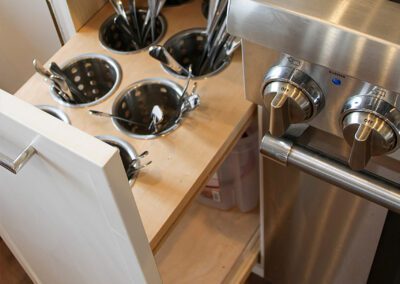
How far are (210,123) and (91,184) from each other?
1.04 ft

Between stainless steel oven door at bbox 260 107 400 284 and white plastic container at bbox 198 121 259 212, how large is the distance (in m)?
0.11

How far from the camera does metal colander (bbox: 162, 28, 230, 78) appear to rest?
95cm

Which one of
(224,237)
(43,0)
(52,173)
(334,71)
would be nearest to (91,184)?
(52,173)

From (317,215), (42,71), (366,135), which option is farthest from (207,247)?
(366,135)

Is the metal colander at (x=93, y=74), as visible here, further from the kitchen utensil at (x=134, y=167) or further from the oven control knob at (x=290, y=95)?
the oven control knob at (x=290, y=95)

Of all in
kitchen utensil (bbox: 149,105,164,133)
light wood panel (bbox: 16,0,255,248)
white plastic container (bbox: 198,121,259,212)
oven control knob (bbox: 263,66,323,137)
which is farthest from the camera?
white plastic container (bbox: 198,121,259,212)

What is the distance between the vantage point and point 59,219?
2.35 feet

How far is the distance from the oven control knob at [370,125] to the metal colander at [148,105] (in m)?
0.29

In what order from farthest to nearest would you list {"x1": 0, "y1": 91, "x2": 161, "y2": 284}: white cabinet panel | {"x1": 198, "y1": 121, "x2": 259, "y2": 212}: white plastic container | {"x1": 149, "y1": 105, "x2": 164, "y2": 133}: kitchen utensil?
{"x1": 198, "y1": 121, "x2": 259, "y2": 212}: white plastic container, {"x1": 149, "y1": 105, "x2": 164, "y2": 133}: kitchen utensil, {"x1": 0, "y1": 91, "x2": 161, "y2": 284}: white cabinet panel

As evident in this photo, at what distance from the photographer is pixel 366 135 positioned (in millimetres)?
611

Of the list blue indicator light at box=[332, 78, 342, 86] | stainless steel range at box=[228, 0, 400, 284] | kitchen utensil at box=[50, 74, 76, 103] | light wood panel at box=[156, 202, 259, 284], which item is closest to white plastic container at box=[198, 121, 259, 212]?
light wood panel at box=[156, 202, 259, 284]

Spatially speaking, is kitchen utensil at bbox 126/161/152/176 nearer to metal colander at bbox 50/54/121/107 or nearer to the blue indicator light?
metal colander at bbox 50/54/121/107

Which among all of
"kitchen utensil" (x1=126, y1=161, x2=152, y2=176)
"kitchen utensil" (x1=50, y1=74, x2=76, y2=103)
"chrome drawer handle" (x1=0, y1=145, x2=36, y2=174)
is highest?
"chrome drawer handle" (x1=0, y1=145, x2=36, y2=174)

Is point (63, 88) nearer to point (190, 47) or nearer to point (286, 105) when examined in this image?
point (190, 47)
